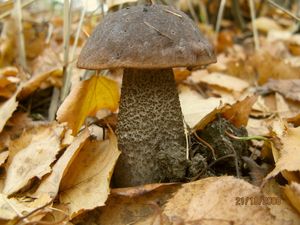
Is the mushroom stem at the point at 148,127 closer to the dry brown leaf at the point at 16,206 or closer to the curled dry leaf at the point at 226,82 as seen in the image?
the dry brown leaf at the point at 16,206

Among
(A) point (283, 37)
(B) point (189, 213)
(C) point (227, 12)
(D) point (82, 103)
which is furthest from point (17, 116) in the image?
(C) point (227, 12)

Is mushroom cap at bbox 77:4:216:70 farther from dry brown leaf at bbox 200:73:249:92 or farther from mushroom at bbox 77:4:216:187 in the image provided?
dry brown leaf at bbox 200:73:249:92

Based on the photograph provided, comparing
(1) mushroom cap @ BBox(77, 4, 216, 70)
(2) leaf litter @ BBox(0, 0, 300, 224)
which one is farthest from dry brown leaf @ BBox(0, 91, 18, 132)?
(1) mushroom cap @ BBox(77, 4, 216, 70)

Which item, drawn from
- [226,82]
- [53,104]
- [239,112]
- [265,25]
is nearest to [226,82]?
[226,82]

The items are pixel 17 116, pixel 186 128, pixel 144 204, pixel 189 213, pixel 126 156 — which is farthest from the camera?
pixel 17 116

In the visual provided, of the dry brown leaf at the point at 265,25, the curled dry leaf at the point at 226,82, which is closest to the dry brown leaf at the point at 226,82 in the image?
the curled dry leaf at the point at 226,82

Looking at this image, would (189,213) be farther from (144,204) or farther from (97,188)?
(97,188)
